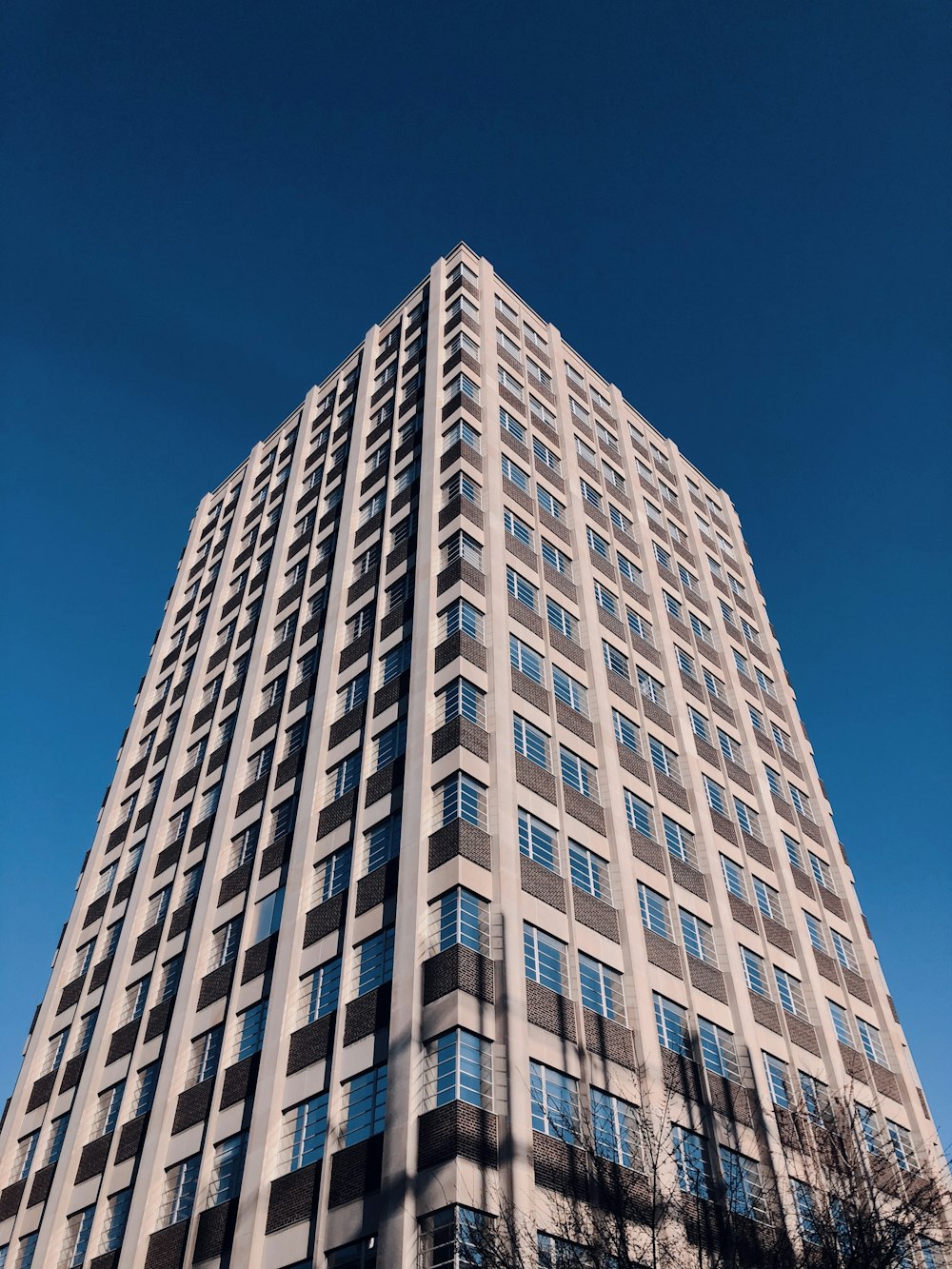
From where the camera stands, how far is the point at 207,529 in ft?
231

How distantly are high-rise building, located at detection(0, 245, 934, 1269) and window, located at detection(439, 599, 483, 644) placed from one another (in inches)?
6.9

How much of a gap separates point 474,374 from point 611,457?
11.2 metres

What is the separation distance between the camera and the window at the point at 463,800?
100 feet

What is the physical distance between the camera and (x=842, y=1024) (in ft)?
132

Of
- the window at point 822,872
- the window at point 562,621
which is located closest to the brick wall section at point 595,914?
the window at point 562,621

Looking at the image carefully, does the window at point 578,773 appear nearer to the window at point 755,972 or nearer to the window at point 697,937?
the window at point 697,937

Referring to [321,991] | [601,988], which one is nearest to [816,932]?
[601,988]

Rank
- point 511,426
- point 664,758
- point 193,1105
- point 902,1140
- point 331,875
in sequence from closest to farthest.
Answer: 1. point 193,1105
2. point 331,875
3. point 902,1140
4. point 664,758
5. point 511,426

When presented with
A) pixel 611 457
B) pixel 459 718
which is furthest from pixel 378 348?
pixel 459 718

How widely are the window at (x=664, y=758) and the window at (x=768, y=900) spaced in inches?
210

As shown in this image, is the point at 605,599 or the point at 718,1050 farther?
the point at 605,599

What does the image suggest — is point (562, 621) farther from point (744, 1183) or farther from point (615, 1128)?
point (744, 1183)

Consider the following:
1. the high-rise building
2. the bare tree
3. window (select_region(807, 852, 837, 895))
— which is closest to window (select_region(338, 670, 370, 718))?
the high-rise building

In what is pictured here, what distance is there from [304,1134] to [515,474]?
29638 mm
